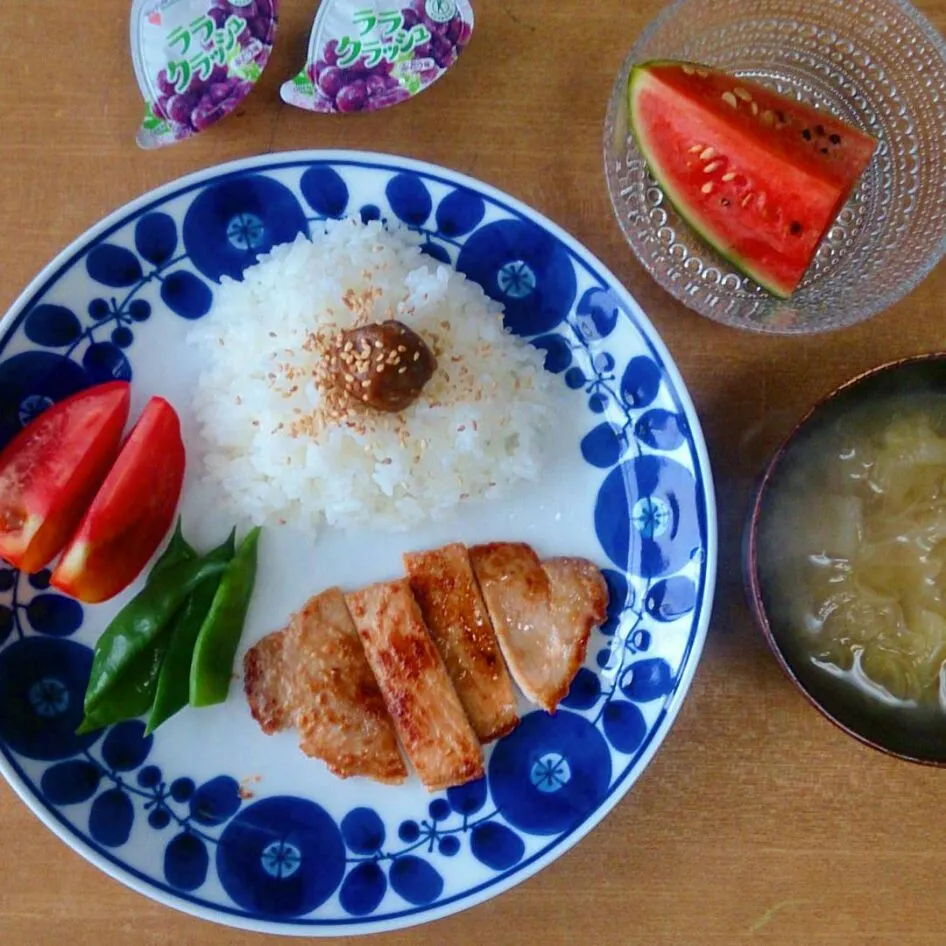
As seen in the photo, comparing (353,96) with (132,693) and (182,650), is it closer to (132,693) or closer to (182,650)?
(182,650)

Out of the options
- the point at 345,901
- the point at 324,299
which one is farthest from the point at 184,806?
the point at 324,299

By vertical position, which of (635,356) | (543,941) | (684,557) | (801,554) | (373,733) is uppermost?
(635,356)

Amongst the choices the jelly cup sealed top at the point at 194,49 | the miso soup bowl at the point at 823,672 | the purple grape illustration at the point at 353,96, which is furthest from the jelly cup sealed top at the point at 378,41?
the miso soup bowl at the point at 823,672

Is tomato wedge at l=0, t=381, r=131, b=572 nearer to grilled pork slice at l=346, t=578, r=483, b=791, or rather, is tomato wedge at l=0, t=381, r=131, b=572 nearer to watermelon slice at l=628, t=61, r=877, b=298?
grilled pork slice at l=346, t=578, r=483, b=791

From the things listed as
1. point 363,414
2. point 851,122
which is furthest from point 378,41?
point 851,122

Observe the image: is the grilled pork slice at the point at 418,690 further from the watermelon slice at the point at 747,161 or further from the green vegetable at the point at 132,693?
the watermelon slice at the point at 747,161

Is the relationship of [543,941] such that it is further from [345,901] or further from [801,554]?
[801,554]
